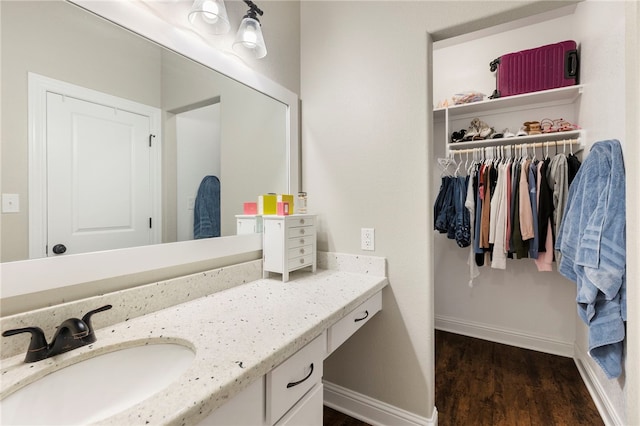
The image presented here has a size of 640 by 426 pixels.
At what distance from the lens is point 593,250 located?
135 centimetres

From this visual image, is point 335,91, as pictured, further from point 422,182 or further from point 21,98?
point 21,98

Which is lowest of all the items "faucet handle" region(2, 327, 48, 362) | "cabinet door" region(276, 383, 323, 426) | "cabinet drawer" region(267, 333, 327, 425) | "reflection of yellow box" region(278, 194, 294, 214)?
"cabinet door" region(276, 383, 323, 426)

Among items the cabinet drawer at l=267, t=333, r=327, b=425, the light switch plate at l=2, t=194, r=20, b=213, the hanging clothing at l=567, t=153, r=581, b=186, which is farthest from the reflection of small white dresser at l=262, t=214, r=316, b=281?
the hanging clothing at l=567, t=153, r=581, b=186

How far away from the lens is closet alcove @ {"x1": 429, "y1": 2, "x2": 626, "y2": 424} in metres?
1.82

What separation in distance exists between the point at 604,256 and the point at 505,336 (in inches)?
65.3

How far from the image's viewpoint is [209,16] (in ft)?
4.04

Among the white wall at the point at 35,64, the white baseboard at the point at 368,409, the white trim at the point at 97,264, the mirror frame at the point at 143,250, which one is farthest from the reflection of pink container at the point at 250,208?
the white baseboard at the point at 368,409

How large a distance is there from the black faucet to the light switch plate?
32 centimetres

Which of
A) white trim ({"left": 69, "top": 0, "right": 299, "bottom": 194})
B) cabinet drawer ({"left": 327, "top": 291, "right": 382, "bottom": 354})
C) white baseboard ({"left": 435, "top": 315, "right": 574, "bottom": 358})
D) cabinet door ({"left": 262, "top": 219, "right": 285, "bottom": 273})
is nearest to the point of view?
white trim ({"left": 69, "top": 0, "right": 299, "bottom": 194})

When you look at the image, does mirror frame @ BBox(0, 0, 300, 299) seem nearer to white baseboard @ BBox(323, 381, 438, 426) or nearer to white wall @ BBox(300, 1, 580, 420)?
white wall @ BBox(300, 1, 580, 420)

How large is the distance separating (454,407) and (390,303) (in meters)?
0.84

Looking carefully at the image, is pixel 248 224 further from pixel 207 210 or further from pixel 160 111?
pixel 160 111

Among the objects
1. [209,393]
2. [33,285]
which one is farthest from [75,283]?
[209,393]

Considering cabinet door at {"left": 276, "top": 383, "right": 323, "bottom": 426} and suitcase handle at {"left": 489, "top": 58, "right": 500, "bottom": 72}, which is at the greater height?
suitcase handle at {"left": 489, "top": 58, "right": 500, "bottom": 72}
